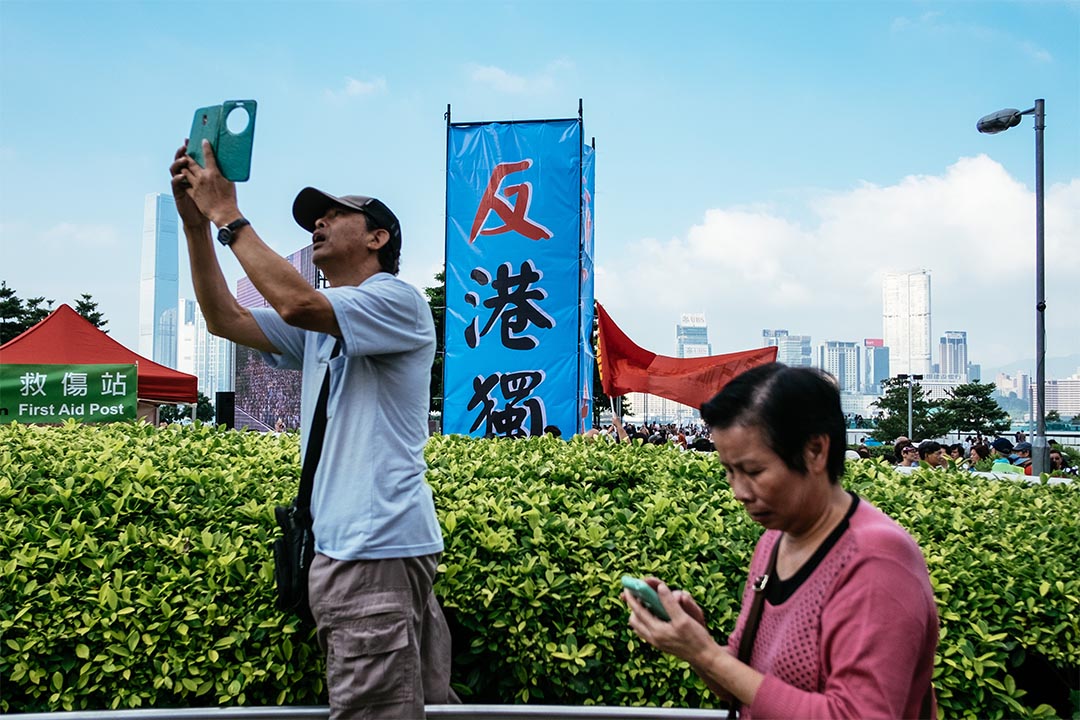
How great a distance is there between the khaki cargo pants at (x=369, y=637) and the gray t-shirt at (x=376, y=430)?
0.06 meters

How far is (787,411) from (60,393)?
7279 mm

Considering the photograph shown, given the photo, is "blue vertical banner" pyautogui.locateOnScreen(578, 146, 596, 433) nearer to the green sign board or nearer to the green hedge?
the green sign board

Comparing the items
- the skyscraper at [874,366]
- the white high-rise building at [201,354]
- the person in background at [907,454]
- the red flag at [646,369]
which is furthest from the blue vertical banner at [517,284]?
the skyscraper at [874,366]

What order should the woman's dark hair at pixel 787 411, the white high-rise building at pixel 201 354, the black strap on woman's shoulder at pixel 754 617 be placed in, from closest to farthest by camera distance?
the woman's dark hair at pixel 787 411, the black strap on woman's shoulder at pixel 754 617, the white high-rise building at pixel 201 354

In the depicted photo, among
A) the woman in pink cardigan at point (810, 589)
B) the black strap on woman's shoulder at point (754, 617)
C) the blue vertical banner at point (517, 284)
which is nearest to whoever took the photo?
the woman in pink cardigan at point (810, 589)

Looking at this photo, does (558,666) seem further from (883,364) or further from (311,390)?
(883,364)

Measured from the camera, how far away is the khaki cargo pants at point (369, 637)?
2111 millimetres

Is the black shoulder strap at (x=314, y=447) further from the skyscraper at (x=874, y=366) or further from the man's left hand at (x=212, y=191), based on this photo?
the skyscraper at (x=874, y=366)

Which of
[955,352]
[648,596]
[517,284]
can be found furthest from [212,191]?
[955,352]

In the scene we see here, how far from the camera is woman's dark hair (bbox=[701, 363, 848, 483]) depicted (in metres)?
1.46

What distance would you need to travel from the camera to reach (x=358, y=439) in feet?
7.16

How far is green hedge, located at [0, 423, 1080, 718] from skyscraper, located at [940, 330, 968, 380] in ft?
511

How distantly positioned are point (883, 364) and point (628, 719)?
567ft

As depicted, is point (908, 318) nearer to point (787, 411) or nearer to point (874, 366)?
point (874, 366)
